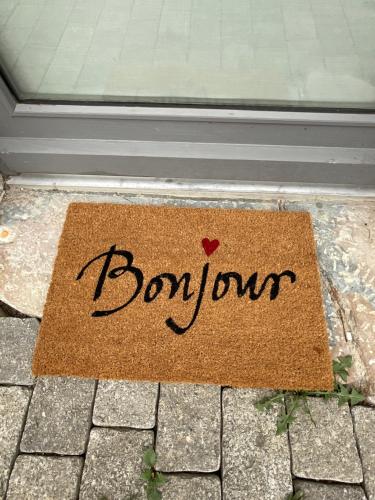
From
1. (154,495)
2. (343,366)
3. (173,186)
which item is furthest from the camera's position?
(173,186)

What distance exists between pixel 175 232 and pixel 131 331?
51 centimetres

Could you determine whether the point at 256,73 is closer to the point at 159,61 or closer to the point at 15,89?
the point at 159,61

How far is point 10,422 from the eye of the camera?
1447 mm

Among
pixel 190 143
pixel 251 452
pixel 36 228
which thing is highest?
pixel 190 143

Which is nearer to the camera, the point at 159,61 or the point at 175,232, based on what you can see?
the point at 159,61

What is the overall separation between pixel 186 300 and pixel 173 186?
629 mm

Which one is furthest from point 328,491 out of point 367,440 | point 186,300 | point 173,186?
point 173,186

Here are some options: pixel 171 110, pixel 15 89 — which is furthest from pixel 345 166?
pixel 15 89

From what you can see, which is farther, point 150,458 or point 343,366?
point 343,366

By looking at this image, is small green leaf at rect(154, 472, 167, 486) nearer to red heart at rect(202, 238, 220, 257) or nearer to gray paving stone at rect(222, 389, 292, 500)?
gray paving stone at rect(222, 389, 292, 500)

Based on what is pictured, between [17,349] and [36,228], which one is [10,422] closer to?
[17,349]

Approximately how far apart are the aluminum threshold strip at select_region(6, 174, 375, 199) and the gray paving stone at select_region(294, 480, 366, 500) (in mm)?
1254

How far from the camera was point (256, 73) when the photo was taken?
1.63m

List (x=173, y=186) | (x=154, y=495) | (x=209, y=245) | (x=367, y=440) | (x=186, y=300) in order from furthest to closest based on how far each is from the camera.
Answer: (x=173, y=186)
(x=209, y=245)
(x=186, y=300)
(x=367, y=440)
(x=154, y=495)
